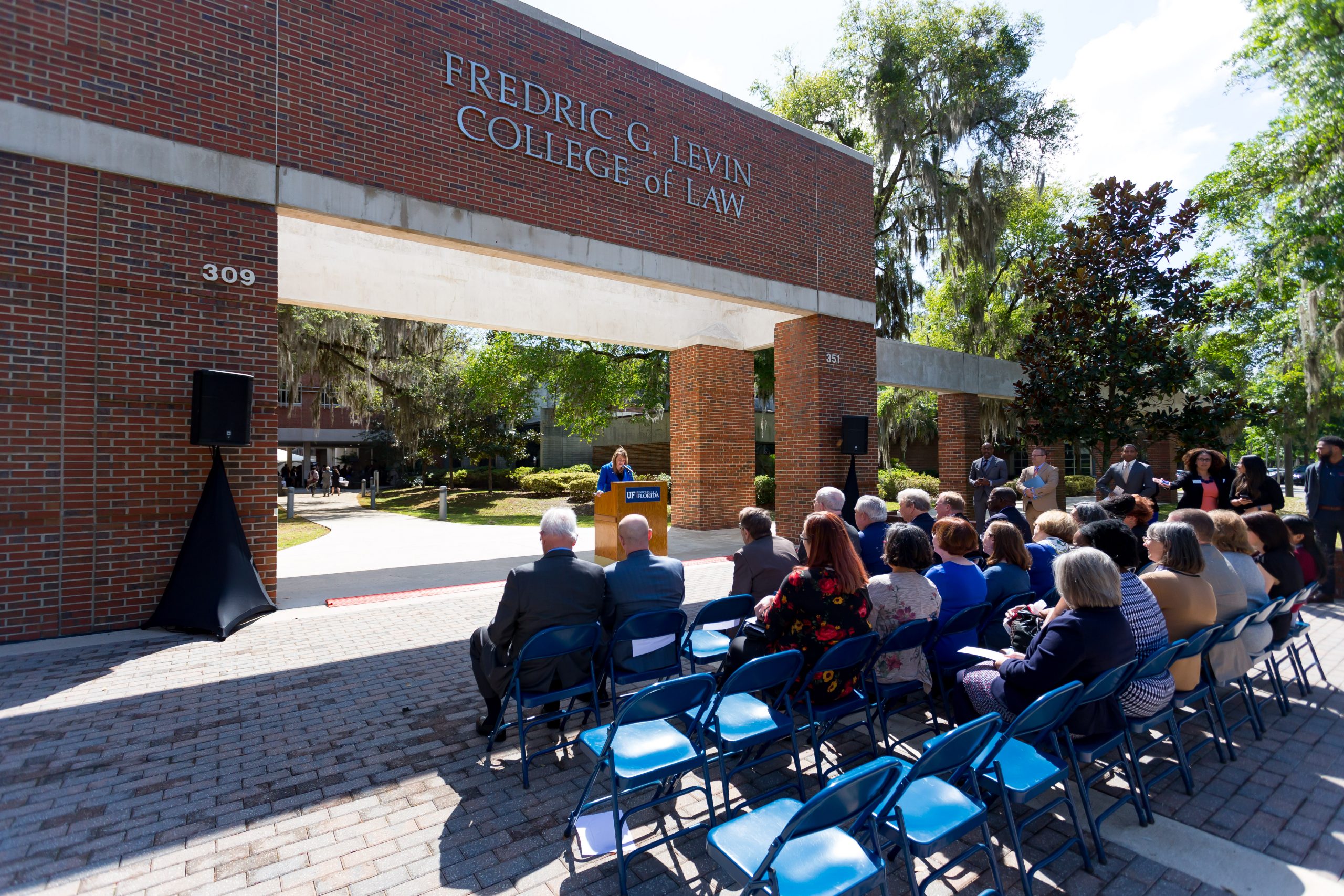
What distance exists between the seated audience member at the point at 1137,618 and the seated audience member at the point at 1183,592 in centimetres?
6

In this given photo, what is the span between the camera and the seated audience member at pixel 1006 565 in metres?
3.95

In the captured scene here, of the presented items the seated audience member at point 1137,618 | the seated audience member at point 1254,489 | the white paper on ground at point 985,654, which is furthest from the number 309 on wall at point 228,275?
the seated audience member at point 1254,489

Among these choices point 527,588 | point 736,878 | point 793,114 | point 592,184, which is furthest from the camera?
point 793,114

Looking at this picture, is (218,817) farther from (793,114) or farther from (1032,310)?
(1032,310)

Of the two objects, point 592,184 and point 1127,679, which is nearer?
point 1127,679

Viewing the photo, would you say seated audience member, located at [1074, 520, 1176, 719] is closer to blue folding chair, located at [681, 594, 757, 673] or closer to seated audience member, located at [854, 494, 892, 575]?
seated audience member, located at [854, 494, 892, 575]

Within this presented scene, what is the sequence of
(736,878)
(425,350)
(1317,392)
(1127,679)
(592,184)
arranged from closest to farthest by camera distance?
(736,878)
(1127,679)
(592,184)
(1317,392)
(425,350)

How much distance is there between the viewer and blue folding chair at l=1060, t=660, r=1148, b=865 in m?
2.51

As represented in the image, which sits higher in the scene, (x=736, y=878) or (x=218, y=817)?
(x=736, y=878)

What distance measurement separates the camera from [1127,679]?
277 centimetres

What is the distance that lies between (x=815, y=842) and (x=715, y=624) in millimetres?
2171

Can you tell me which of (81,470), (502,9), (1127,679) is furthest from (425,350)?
(1127,679)

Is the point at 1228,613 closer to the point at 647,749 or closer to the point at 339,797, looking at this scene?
the point at 647,749

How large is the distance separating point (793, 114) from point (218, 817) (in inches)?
762
